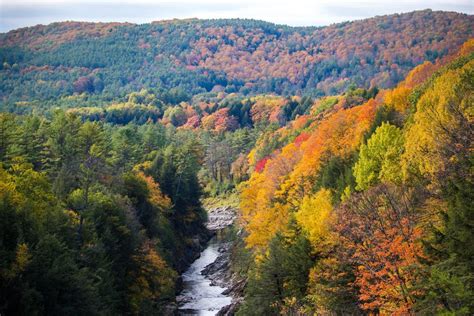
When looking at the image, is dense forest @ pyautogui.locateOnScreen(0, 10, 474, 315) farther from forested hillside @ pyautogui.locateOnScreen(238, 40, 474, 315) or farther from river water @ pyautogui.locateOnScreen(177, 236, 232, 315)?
river water @ pyautogui.locateOnScreen(177, 236, 232, 315)

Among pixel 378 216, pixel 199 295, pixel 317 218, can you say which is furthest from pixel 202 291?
pixel 378 216

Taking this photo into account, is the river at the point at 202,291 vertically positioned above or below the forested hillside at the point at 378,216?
below

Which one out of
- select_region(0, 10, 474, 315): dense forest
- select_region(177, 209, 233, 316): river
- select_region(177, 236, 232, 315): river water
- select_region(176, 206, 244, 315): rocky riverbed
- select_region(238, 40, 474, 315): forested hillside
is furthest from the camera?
select_region(177, 209, 233, 316): river

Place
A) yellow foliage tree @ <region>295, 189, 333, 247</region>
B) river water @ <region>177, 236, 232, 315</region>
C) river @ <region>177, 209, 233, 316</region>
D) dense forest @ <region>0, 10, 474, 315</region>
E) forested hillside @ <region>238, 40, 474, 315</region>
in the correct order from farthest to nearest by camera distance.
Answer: river @ <region>177, 209, 233, 316</region>
river water @ <region>177, 236, 232, 315</region>
yellow foliage tree @ <region>295, 189, 333, 247</region>
dense forest @ <region>0, 10, 474, 315</region>
forested hillside @ <region>238, 40, 474, 315</region>

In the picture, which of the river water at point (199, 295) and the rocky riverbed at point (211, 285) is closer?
the river water at point (199, 295)

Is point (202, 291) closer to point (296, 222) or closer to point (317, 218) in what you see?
point (296, 222)

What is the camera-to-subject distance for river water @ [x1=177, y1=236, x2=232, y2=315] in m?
61.4

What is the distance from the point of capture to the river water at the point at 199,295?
61.4 m

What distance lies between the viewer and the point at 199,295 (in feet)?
220

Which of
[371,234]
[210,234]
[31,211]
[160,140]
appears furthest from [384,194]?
[160,140]

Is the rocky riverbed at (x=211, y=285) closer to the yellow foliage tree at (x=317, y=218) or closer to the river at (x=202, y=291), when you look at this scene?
the river at (x=202, y=291)

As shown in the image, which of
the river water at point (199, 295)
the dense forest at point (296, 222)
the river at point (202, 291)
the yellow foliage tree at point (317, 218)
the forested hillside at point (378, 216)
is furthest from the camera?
the river at point (202, 291)

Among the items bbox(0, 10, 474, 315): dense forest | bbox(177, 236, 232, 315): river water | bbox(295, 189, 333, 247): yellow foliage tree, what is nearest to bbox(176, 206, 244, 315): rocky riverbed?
bbox(177, 236, 232, 315): river water

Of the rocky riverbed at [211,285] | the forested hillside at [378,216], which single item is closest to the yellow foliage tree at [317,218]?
the forested hillside at [378,216]
